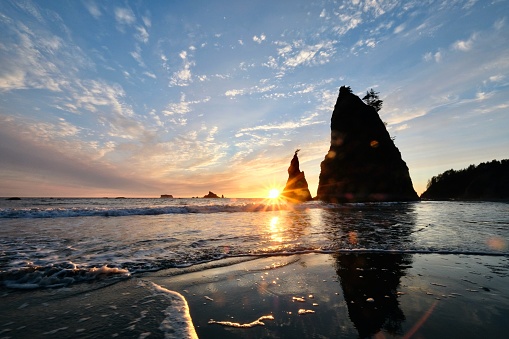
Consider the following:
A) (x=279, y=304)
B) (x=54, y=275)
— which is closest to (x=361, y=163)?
(x=279, y=304)

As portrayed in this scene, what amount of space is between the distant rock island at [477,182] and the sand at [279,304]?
312ft

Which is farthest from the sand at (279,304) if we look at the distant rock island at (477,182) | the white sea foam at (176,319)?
the distant rock island at (477,182)

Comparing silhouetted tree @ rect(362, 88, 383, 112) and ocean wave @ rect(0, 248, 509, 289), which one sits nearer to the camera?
ocean wave @ rect(0, 248, 509, 289)

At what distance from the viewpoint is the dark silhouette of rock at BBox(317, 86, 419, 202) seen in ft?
192

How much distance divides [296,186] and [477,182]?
6274 cm

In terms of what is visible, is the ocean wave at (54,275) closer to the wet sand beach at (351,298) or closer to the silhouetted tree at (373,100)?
the wet sand beach at (351,298)

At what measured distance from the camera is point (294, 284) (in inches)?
169

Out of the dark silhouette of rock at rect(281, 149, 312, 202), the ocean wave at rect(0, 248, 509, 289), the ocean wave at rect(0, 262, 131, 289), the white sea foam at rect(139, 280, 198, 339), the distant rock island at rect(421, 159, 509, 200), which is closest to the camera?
the white sea foam at rect(139, 280, 198, 339)

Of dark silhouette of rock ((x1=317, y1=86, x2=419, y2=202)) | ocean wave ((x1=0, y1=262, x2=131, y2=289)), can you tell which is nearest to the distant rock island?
dark silhouette of rock ((x1=317, y1=86, x2=419, y2=202))

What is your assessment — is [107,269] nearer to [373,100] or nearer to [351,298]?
[351,298]

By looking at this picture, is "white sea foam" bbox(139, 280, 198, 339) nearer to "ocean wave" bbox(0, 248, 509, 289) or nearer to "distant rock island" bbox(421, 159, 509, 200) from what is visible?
"ocean wave" bbox(0, 248, 509, 289)

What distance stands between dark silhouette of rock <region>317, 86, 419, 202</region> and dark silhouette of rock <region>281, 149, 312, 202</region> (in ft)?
20.7

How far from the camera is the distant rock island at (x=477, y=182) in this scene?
73588mm

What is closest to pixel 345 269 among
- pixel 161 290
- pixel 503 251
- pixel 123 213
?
pixel 161 290
